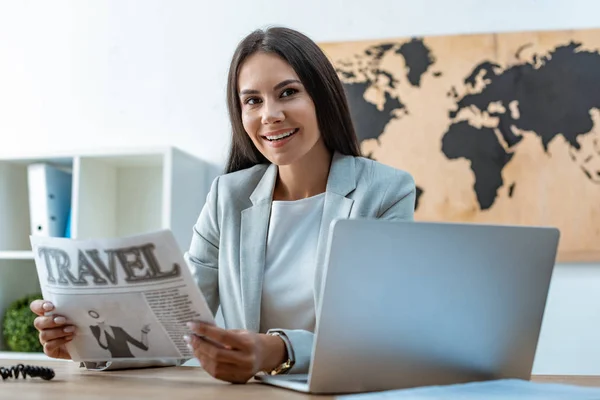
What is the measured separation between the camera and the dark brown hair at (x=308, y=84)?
1.59 meters

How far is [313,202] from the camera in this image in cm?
165

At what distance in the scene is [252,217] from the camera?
1.60 m

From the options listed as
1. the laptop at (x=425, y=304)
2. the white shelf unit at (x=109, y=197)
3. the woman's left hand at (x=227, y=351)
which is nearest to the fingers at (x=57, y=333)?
the woman's left hand at (x=227, y=351)

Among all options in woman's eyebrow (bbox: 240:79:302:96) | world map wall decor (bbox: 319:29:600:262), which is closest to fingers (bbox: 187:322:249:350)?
woman's eyebrow (bbox: 240:79:302:96)

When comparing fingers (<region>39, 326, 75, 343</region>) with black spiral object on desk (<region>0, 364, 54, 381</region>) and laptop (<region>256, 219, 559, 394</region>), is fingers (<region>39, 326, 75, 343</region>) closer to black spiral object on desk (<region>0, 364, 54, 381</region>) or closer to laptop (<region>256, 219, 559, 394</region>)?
black spiral object on desk (<region>0, 364, 54, 381</region>)

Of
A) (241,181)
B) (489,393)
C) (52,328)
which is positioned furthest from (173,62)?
(489,393)

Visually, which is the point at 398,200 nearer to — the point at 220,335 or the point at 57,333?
the point at 220,335

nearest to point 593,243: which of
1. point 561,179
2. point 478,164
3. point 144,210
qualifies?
point 561,179

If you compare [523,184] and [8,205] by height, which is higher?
[523,184]

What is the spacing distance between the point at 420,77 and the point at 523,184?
556mm

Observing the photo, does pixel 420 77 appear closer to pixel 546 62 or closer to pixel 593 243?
pixel 546 62

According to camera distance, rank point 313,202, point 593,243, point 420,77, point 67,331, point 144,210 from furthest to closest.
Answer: point 144,210 → point 420,77 → point 593,243 → point 313,202 → point 67,331

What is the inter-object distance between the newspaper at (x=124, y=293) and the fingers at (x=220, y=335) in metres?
0.02

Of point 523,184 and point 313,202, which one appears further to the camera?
point 523,184
